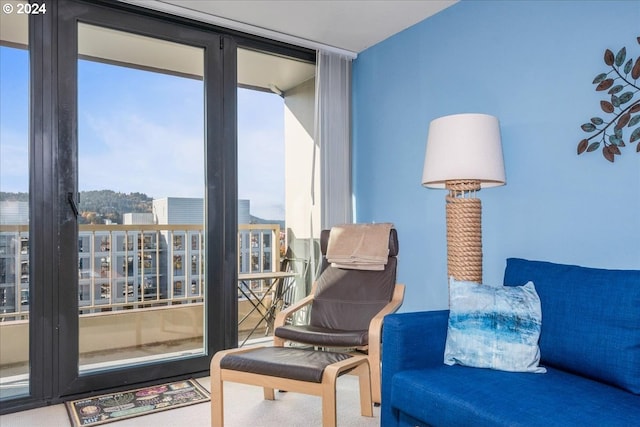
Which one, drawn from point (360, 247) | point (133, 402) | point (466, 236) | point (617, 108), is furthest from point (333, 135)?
point (133, 402)

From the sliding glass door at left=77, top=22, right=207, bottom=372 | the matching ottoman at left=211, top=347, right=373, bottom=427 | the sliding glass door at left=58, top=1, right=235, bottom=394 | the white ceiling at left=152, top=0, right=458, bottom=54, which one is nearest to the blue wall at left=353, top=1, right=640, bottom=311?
the white ceiling at left=152, top=0, right=458, bottom=54

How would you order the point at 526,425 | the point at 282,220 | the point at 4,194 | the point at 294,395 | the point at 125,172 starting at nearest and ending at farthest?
1. the point at 526,425
2. the point at 4,194
3. the point at 294,395
4. the point at 125,172
5. the point at 282,220

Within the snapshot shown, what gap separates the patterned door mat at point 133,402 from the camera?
99.8 inches

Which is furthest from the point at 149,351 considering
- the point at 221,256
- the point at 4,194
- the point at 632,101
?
the point at 632,101

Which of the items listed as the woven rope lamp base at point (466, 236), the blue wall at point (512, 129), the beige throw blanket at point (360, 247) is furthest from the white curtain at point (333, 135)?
the woven rope lamp base at point (466, 236)

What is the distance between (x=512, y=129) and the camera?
2.68m

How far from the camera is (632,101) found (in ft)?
7.07

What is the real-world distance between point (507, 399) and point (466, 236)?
1093 mm

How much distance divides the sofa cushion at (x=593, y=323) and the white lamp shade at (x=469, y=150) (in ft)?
1.94

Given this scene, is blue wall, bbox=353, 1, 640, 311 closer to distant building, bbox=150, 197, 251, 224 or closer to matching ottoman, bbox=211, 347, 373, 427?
matching ottoman, bbox=211, 347, 373, 427

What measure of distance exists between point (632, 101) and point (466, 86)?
100cm

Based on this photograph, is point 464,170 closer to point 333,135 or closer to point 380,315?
point 380,315

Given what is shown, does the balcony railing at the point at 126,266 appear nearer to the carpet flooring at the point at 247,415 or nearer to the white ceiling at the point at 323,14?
the carpet flooring at the point at 247,415

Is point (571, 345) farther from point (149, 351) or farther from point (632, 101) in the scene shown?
point (149, 351)
